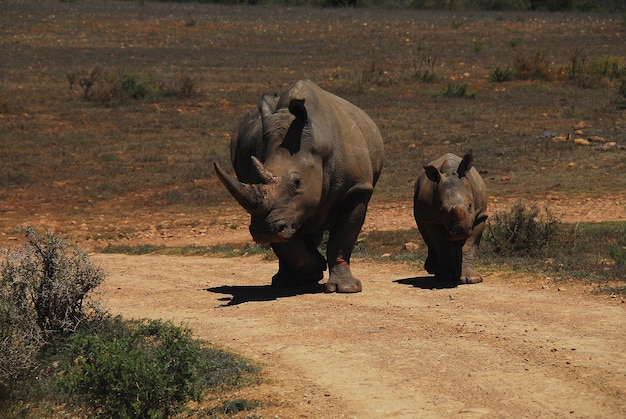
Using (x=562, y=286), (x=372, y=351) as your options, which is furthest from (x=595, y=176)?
(x=372, y=351)

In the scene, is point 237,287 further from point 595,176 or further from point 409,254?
point 595,176

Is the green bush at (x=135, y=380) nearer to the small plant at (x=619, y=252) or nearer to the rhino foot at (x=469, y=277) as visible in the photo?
the rhino foot at (x=469, y=277)

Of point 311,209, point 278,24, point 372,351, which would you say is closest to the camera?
point 372,351

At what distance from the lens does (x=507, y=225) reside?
14.7m

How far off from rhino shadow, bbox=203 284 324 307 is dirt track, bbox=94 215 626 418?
1 cm

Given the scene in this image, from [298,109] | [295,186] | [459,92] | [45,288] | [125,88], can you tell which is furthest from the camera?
[459,92]

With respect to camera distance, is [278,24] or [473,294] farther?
[278,24]

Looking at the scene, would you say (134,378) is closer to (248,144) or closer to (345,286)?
(345,286)

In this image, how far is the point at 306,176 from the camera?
1123cm

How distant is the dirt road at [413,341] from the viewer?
7.82m

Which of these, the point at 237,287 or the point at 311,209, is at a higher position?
the point at 311,209

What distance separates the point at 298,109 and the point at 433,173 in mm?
1763

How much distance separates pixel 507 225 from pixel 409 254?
1.47 metres

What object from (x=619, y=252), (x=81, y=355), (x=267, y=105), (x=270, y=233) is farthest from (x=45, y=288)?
(x=619, y=252)
